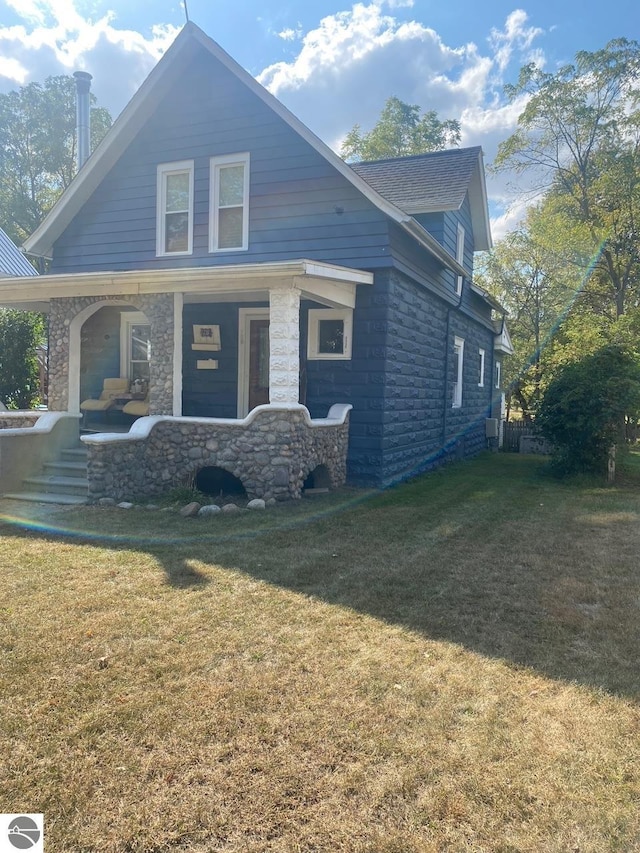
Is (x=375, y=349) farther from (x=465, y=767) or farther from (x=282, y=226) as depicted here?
(x=465, y=767)

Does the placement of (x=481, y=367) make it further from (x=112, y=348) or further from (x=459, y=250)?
(x=112, y=348)

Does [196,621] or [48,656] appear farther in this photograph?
[196,621]

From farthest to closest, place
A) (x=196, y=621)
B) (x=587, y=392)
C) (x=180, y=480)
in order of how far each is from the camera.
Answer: (x=587, y=392) → (x=180, y=480) → (x=196, y=621)

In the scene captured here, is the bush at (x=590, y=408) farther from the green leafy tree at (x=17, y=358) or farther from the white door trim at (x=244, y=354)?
the green leafy tree at (x=17, y=358)

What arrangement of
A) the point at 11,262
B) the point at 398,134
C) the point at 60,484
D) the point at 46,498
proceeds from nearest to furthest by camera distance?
the point at 46,498, the point at 60,484, the point at 11,262, the point at 398,134

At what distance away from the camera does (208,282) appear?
820 centimetres

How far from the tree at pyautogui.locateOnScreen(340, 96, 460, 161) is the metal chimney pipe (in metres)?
18.4

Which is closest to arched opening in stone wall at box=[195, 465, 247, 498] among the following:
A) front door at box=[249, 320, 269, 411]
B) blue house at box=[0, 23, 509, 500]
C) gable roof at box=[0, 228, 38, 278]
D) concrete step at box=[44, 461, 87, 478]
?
blue house at box=[0, 23, 509, 500]

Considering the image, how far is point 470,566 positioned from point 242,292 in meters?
5.60

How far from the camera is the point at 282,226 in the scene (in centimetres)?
999

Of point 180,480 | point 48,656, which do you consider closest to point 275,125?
point 180,480

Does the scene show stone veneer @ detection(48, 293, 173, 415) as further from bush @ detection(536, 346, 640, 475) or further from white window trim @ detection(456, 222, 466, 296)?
white window trim @ detection(456, 222, 466, 296)

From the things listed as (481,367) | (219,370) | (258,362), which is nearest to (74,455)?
(219,370)

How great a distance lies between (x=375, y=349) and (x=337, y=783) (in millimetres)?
7574
